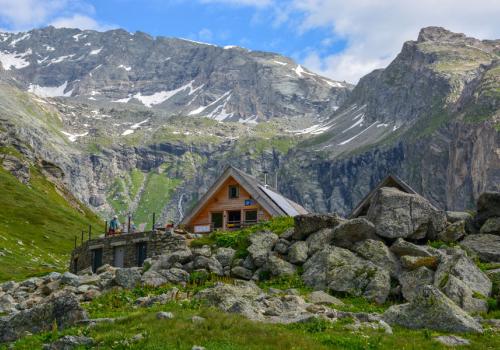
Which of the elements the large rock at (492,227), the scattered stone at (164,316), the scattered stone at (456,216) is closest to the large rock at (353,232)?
the large rock at (492,227)

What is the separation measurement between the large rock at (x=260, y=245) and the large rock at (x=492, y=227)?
41.5ft

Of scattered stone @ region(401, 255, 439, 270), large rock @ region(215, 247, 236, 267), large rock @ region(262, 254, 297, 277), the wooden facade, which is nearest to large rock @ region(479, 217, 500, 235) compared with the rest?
scattered stone @ region(401, 255, 439, 270)

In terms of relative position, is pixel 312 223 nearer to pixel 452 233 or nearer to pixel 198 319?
pixel 452 233

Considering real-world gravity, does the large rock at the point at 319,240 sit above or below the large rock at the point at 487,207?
below

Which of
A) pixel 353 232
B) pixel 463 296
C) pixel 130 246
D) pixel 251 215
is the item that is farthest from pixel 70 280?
pixel 463 296

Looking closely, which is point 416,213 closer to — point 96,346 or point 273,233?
point 273,233

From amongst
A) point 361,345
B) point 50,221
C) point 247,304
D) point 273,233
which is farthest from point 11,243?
point 361,345

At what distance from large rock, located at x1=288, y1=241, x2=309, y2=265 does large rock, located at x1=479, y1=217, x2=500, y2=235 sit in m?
10.6

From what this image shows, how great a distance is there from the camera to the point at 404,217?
3866cm

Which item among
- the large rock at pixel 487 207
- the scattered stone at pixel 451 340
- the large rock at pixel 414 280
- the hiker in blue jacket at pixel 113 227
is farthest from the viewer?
the hiker in blue jacket at pixel 113 227

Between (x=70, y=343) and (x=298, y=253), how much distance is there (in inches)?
743

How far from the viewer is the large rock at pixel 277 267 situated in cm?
3762

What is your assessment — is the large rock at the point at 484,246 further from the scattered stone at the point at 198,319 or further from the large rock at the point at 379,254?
the scattered stone at the point at 198,319

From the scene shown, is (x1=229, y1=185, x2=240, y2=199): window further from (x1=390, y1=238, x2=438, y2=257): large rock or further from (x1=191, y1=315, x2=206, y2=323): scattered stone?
(x1=191, y1=315, x2=206, y2=323): scattered stone
